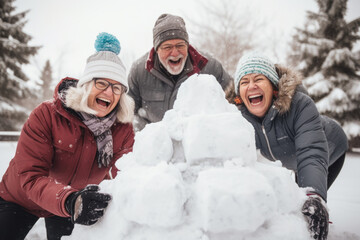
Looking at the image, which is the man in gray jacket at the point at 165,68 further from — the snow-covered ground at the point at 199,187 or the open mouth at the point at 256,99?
the snow-covered ground at the point at 199,187

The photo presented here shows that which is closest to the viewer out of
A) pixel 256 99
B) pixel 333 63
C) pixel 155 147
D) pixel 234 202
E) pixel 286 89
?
pixel 234 202

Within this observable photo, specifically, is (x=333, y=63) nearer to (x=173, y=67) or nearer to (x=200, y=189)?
(x=173, y=67)

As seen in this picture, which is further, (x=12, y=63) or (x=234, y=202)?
Answer: (x=12, y=63)

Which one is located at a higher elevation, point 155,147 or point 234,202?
point 155,147

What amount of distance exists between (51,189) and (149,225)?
0.82 m

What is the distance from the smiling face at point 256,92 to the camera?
2.30 metres

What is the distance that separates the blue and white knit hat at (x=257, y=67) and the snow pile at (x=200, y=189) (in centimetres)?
109

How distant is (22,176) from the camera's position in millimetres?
1709

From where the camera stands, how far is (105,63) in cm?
220

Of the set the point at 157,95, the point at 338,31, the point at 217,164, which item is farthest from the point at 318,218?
the point at 338,31

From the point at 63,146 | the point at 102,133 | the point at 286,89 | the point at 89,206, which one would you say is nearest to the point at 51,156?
the point at 63,146

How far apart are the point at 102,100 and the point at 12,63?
13.7 metres

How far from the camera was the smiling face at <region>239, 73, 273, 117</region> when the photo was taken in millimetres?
2305

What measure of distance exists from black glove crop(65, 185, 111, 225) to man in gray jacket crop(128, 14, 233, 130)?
7.29ft
